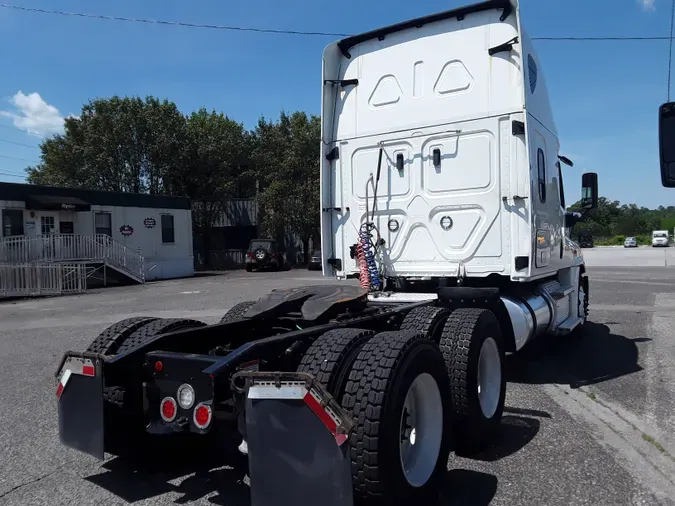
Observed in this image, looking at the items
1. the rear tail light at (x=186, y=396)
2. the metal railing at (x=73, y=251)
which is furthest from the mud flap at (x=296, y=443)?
the metal railing at (x=73, y=251)

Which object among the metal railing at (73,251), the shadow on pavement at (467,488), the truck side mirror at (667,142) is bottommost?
the shadow on pavement at (467,488)

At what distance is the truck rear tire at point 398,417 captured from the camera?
2.86m

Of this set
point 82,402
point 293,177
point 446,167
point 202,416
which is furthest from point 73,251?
point 202,416

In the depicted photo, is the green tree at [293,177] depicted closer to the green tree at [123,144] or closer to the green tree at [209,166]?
the green tree at [209,166]

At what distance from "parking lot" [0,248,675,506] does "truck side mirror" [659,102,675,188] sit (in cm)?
200

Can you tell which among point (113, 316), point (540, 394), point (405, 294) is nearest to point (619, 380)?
point (540, 394)

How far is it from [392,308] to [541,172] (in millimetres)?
2736

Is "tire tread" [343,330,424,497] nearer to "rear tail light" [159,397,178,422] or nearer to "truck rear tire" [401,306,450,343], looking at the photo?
"rear tail light" [159,397,178,422]

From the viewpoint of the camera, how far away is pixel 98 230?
26.3 metres

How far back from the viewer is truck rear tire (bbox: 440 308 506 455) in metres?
4.15

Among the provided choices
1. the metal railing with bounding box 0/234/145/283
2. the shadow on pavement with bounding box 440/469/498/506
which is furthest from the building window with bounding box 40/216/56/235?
the shadow on pavement with bounding box 440/469/498/506

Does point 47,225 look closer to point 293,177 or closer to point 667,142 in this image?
point 293,177

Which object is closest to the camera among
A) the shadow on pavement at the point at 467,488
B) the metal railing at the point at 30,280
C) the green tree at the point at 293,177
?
the shadow on pavement at the point at 467,488

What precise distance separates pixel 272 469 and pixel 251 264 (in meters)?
30.2
